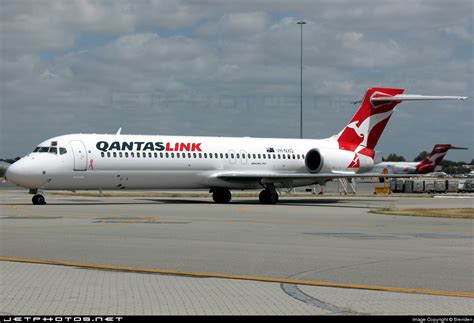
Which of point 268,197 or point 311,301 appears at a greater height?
point 311,301

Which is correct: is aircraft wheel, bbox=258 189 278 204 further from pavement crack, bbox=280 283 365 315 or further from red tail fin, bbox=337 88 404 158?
pavement crack, bbox=280 283 365 315

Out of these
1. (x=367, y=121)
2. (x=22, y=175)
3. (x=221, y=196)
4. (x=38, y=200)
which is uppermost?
(x=367, y=121)

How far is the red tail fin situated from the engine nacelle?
2.44 ft

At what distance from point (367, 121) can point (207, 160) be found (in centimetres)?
1067

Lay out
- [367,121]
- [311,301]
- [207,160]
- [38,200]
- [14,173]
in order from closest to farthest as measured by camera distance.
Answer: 1. [311,301]
2. [14,173]
3. [38,200]
4. [207,160]
5. [367,121]

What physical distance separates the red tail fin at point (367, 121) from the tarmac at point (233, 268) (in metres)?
21.3

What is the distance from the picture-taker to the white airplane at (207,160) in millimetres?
34500

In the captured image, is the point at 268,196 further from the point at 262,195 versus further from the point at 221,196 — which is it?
the point at 221,196

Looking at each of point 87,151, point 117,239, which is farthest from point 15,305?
point 87,151

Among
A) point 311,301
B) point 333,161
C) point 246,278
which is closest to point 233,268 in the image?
point 246,278

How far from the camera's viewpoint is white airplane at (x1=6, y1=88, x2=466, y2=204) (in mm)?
34500

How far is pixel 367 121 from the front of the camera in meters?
44.4

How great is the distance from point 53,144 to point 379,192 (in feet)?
108

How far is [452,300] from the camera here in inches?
385
